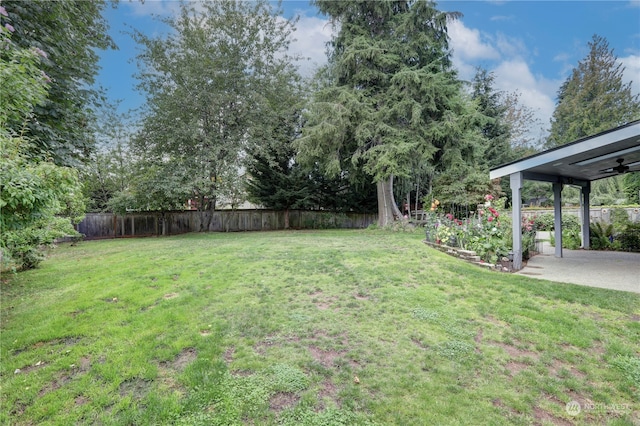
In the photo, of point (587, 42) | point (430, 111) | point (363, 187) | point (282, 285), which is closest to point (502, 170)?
point (282, 285)

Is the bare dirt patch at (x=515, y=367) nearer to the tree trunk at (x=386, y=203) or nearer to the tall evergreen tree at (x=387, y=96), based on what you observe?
the tall evergreen tree at (x=387, y=96)

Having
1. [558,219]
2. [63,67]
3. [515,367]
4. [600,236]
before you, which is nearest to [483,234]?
[558,219]

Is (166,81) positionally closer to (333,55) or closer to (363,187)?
(333,55)

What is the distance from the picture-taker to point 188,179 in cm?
1275

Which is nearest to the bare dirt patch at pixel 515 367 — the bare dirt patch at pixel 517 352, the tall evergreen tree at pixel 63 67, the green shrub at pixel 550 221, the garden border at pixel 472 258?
the bare dirt patch at pixel 517 352

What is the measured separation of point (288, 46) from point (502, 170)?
12.7 m

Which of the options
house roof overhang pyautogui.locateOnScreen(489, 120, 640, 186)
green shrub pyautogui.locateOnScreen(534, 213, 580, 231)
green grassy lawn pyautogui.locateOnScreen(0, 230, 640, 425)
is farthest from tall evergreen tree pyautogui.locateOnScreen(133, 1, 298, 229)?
green shrub pyautogui.locateOnScreen(534, 213, 580, 231)

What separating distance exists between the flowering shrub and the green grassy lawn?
49.0 inches

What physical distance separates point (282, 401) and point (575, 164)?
729 centimetres

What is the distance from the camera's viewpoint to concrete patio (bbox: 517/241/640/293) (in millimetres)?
5000

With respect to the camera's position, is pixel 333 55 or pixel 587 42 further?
pixel 587 42

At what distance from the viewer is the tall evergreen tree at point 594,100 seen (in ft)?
80.3

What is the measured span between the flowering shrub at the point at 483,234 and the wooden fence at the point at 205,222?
387 inches

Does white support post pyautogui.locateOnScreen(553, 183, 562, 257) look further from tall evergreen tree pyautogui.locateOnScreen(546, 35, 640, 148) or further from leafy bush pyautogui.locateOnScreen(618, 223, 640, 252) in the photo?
tall evergreen tree pyautogui.locateOnScreen(546, 35, 640, 148)
